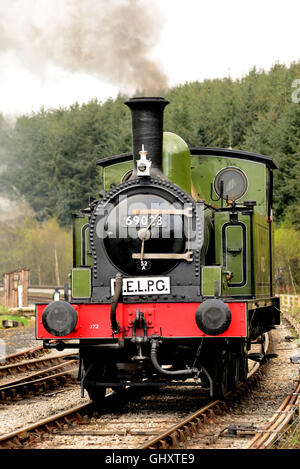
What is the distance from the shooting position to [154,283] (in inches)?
326

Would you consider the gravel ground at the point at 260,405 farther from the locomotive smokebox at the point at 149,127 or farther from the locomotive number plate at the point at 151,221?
the locomotive smokebox at the point at 149,127

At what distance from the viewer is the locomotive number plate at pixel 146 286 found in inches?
326

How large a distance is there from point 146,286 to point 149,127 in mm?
1702

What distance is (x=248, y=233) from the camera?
9.23m

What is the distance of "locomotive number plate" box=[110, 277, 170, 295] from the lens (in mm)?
8281

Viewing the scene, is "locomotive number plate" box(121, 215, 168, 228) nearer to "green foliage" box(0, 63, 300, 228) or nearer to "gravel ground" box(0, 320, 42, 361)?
"gravel ground" box(0, 320, 42, 361)

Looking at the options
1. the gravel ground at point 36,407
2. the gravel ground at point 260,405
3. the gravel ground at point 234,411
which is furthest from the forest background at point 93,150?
the gravel ground at point 36,407

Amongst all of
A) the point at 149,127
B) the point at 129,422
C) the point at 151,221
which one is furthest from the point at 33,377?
the point at 149,127

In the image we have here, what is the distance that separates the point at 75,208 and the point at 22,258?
9537 millimetres

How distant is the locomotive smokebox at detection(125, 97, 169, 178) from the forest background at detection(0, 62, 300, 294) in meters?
25.2

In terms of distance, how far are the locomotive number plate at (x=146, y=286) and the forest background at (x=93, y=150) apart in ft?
84.1

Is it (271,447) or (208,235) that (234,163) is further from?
(271,447)

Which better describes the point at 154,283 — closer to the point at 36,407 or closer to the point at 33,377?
the point at 36,407
